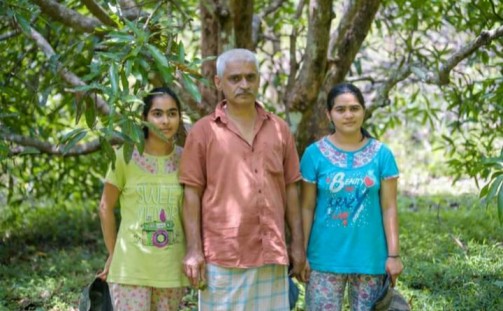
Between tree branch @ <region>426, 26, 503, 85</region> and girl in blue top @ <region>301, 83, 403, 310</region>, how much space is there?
1.11 metres

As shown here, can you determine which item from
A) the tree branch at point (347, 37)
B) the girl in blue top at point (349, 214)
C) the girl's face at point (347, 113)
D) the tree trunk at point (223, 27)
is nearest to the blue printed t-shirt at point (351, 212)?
the girl in blue top at point (349, 214)

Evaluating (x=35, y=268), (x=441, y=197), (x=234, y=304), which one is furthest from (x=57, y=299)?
(x=441, y=197)

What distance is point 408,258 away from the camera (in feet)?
16.2

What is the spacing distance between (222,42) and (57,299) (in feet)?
6.57

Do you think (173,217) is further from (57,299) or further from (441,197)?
(441,197)

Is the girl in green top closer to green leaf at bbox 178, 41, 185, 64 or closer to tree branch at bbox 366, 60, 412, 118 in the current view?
green leaf at bbox 178, 41, 185, 64

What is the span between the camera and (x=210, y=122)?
2934 mm

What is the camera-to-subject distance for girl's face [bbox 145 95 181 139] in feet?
9.71

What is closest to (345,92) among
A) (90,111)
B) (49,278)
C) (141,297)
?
(90,111)

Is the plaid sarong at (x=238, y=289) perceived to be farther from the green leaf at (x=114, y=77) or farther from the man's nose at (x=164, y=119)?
the green leaf at (x=114, y=77)

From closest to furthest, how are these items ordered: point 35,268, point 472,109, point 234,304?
1. point 234,304
2. point 472,109
3. point 35,268

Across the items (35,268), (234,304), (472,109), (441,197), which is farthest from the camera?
(441,197)

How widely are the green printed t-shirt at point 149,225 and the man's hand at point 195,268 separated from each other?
11 centimetres

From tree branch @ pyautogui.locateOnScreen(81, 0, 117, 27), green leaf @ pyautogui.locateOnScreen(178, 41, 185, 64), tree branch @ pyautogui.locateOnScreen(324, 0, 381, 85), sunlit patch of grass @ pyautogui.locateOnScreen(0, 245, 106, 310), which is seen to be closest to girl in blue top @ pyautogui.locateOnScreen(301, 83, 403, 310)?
green leaf @ pyautogui.locateOnScreen(178, 41, 185, 64)
